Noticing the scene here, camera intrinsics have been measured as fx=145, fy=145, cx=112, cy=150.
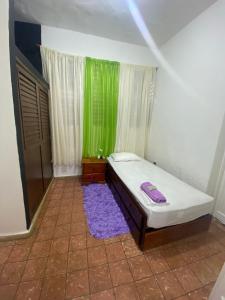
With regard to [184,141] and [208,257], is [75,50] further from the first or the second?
[208,257]

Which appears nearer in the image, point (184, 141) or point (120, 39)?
point (184, 141)

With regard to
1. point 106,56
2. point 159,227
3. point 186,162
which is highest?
point 106,56

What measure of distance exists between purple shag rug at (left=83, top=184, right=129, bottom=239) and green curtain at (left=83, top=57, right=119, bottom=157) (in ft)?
2.99

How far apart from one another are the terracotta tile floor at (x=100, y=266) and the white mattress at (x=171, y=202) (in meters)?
0.36

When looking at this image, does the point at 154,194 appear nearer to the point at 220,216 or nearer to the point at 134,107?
the point at 220,216

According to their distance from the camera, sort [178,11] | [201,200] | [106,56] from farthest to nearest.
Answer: [106,56]
[178,11]
[201,200]

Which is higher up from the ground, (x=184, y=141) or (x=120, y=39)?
(x=120, y=39)

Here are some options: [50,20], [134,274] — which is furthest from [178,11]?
[134,274]

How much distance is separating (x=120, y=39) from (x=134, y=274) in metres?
3.55

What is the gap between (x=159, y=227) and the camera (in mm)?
1457

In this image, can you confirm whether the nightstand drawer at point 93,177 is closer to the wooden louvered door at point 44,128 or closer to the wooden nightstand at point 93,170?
the wooden nightstand at point 93,170

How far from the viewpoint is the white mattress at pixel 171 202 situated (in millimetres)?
1422

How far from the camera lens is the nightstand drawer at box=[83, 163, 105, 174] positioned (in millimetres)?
2800

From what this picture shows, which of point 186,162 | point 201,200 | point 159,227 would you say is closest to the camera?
point 159,227
